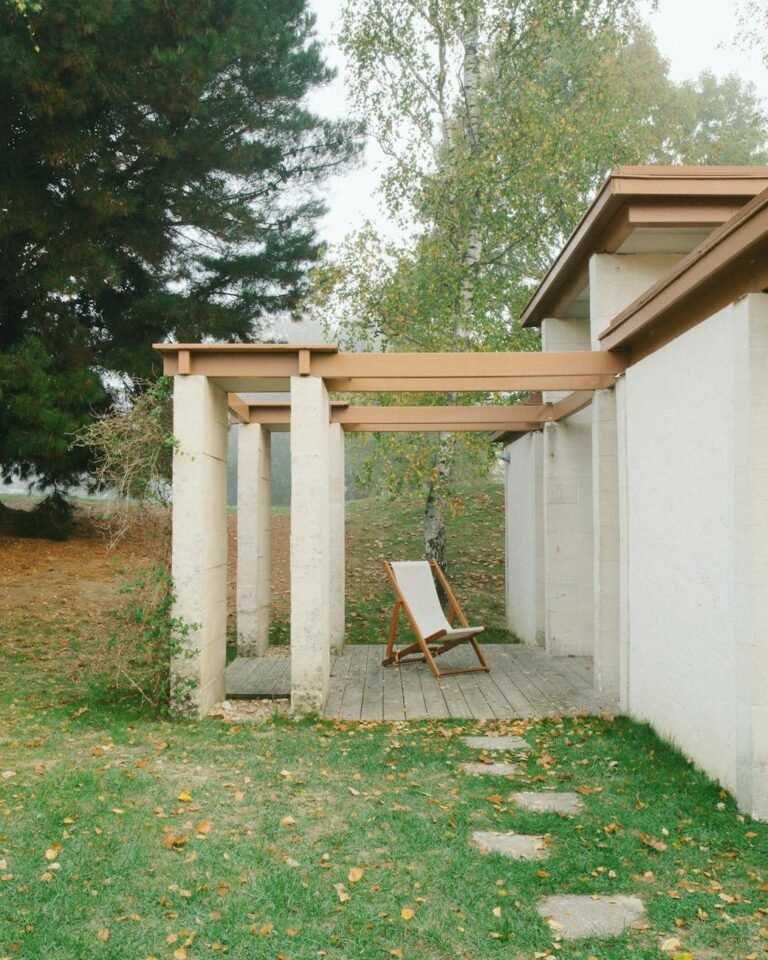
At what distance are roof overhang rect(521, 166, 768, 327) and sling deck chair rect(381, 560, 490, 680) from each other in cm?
343

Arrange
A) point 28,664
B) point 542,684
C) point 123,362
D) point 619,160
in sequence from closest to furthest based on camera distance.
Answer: point 542,684 → point 28,664 → point 123,362 → point 619,160

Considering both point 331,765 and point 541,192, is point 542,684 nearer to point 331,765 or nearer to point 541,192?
point 331,765

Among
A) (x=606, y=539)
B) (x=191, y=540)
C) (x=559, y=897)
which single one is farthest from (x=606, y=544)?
(x=559, y=897)

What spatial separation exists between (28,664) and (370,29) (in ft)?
35.7

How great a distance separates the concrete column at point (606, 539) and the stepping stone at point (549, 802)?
2.60m

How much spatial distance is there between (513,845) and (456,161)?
11.4 metres

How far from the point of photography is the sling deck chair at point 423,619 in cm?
812

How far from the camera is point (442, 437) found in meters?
12.4

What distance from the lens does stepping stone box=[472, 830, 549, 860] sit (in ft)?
12.6

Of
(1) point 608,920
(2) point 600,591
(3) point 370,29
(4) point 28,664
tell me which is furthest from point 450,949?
(3) point 370,29

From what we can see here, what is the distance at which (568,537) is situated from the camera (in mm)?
9109

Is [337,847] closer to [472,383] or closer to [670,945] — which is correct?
[670,945]

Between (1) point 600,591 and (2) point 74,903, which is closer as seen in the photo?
(2) point 74,903

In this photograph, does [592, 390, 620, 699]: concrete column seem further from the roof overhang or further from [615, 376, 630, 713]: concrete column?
the roof overhang
